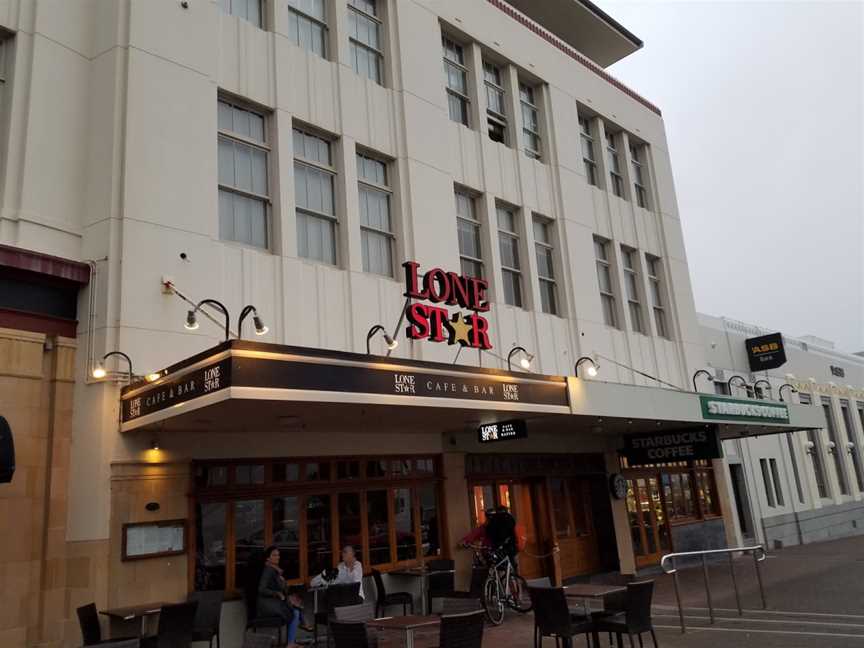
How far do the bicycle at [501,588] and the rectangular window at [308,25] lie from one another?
9.96m

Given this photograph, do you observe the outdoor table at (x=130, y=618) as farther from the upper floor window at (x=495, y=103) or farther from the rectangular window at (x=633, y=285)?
the rectangular window at (x=633, y=285)

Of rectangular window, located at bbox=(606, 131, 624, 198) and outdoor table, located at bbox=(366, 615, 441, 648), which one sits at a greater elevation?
rectangular window, located at bbox=(606, 131, 624, 198)

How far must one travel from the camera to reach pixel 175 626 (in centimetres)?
871

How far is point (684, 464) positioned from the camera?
21453 mm

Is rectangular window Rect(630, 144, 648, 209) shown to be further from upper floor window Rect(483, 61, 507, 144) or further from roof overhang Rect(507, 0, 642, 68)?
upper floor window Rect(483, 61, 507, 144)

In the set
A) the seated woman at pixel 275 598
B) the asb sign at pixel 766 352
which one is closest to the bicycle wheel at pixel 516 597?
the seated woman at pixel 275 598

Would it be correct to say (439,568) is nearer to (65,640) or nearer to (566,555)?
(566,555)

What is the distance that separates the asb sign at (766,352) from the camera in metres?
25.0

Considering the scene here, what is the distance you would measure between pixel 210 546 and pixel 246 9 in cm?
928

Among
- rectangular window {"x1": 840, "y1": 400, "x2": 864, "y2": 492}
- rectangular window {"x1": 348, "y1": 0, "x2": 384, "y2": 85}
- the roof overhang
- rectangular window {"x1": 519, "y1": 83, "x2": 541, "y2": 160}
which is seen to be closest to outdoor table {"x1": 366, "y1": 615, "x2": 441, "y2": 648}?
rectangular window {"x1": 348, "y1": 0, "x2": 384, "y2": 85}

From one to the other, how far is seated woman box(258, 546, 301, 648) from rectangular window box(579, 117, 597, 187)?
14.2m

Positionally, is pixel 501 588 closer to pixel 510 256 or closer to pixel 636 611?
pixel 636 611

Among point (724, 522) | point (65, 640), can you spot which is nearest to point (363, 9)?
point (65, 640)

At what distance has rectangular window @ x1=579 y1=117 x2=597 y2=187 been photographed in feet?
68.6
